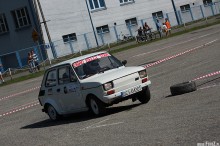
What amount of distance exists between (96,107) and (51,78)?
238 centimetres

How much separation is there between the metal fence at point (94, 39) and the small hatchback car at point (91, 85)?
3475cm

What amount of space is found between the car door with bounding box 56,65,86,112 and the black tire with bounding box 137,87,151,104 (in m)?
1.48

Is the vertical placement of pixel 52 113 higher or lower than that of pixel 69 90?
lower

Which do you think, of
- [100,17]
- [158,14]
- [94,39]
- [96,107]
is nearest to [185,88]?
[96,107]

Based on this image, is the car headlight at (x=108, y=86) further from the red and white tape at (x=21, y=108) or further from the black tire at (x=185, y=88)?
the red and white tape at (x=21, y=108)

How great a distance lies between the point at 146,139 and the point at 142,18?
56316 mm

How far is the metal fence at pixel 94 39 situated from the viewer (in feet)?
171

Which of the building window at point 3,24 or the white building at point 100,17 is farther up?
the building window at point 3,24

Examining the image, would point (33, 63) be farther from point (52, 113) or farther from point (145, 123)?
point (145, 123)

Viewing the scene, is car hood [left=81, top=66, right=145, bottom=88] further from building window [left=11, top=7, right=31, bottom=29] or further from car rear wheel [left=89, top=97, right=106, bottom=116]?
building window [left=11, top=7, right=31, bottom=29]

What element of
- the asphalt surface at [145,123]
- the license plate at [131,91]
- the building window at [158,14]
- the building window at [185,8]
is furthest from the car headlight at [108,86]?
the building window at [185,8]

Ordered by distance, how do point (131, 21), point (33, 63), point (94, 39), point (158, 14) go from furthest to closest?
point (158, 14)
point (131, 21)
point (94, 39)
point (33, 63)

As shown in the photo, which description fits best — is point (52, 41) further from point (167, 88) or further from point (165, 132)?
point (165, 132)

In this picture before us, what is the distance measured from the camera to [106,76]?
13.9 meters
